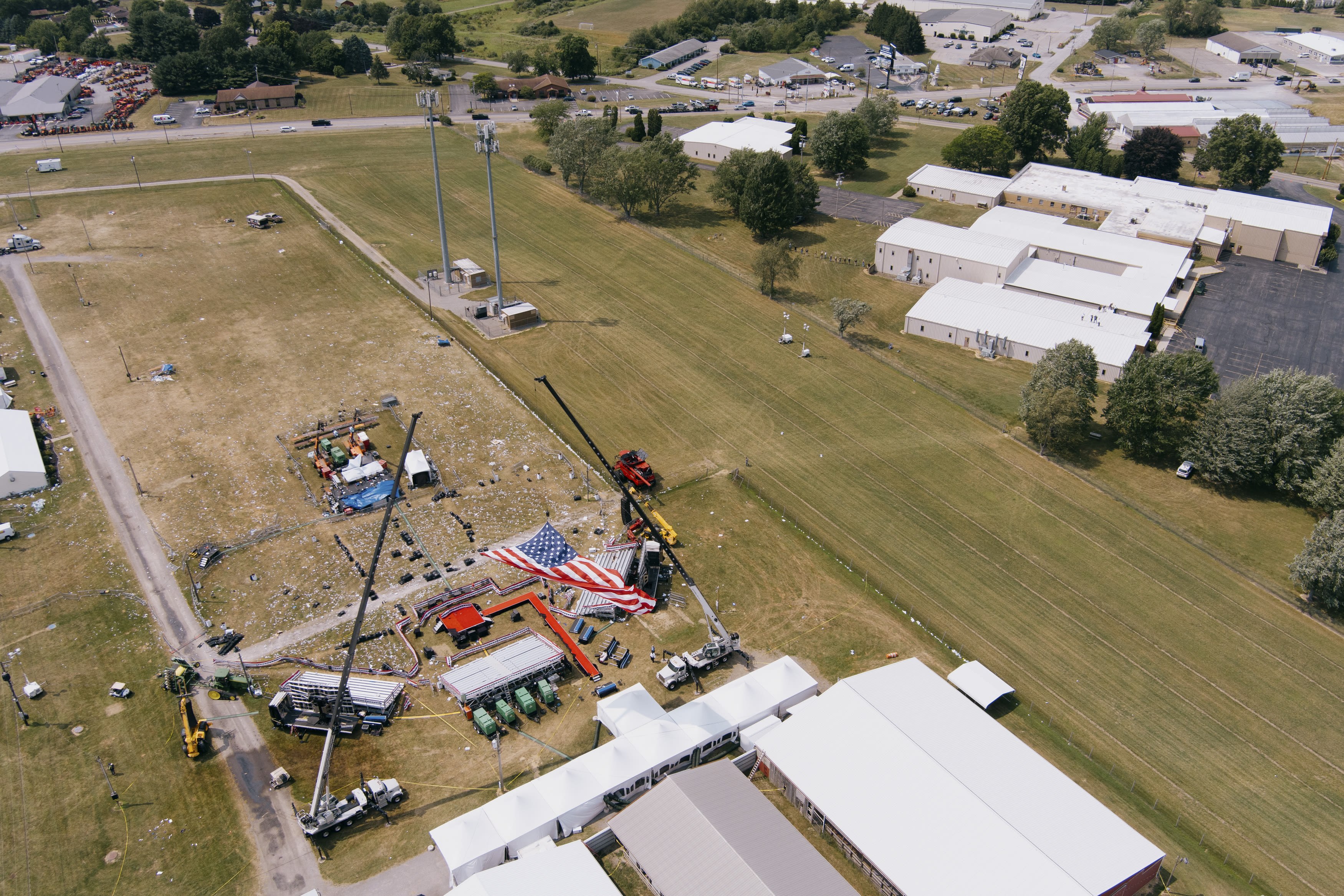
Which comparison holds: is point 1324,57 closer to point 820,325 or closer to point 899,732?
point 820,325

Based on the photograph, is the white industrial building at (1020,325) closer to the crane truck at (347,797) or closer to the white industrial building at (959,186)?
the white industrial building at (959,186)

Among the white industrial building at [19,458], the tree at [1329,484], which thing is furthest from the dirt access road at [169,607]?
the tree at [1329,484]

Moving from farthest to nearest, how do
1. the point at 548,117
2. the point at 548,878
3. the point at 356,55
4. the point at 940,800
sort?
the point at 356,55
the point at 548,117
the point at 940,800
the point at 548,878

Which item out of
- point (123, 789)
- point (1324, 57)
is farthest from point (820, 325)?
point (1324, 57)

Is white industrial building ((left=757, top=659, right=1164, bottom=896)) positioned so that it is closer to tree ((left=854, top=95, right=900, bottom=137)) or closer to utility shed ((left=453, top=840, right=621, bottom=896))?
utility shed ((left=453, top=840, right=621, bottom=896))

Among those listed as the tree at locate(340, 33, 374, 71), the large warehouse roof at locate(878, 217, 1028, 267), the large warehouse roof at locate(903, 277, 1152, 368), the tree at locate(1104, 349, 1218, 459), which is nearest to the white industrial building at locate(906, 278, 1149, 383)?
the large warehouse roof at locate(903, 277, 1152, 368)

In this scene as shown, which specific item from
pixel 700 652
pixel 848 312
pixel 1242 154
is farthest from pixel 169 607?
pixel 1242 154

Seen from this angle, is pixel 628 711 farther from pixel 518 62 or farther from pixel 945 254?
pixel 518 62
